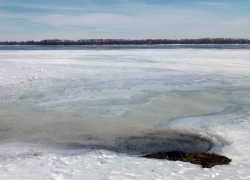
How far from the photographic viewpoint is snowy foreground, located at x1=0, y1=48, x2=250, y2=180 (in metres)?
4.29

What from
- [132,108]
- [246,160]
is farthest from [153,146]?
[132,108]

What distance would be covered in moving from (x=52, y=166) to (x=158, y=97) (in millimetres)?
5419

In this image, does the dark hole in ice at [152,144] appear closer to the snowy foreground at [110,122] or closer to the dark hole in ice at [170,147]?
the dark hole in ice at [170,147]

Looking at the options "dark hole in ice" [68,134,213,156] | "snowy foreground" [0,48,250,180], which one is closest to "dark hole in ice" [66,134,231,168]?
"dark hole in ice" [68,134,213,156]

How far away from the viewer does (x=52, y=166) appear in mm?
4406

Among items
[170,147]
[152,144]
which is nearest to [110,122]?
[152,144]

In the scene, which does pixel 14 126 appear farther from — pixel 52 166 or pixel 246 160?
pixel 246 160

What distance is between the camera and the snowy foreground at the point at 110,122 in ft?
14.1

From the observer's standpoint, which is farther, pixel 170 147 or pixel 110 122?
pixel 110 122

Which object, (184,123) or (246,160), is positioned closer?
(246,160)

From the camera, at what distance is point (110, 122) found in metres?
6.84

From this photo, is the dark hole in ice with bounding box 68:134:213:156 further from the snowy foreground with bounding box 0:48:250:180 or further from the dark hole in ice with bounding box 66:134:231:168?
the snowy foreground with bounding box 0:48:250:180

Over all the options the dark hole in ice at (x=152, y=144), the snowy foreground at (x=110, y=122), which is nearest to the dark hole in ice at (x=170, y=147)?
the dark hole in ice at (x=152, y=144)

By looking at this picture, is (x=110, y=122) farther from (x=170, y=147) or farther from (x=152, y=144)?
(x=170, y=147)
